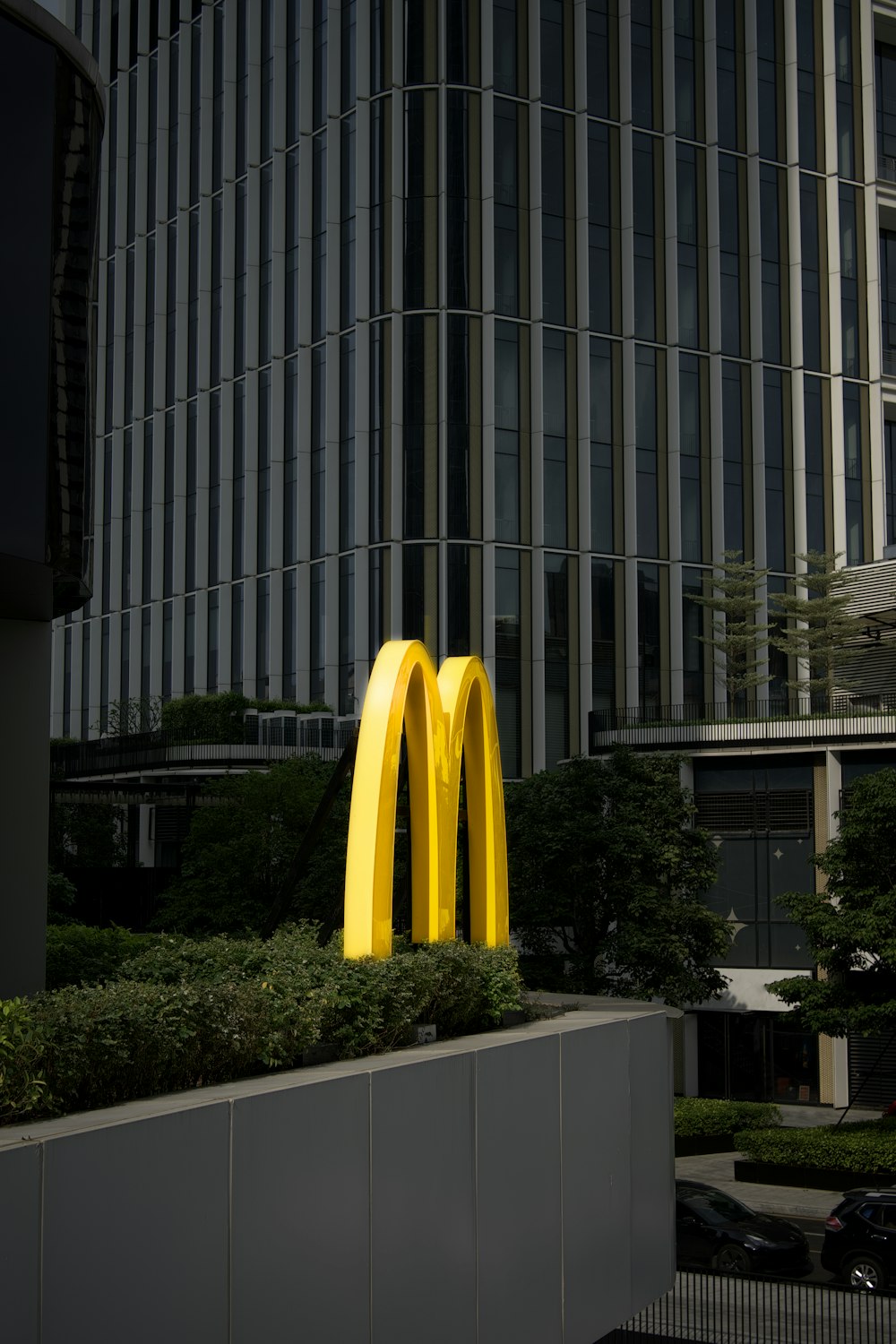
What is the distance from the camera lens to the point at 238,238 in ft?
218

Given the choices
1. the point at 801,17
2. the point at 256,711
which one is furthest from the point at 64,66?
the point at 801,17

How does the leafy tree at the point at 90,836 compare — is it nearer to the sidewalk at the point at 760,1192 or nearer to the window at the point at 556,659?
the window at the point at 556,659

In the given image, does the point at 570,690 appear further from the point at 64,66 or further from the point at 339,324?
the point at 64,66

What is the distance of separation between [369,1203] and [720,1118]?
107 feet

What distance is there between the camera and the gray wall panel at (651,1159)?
1389 cm

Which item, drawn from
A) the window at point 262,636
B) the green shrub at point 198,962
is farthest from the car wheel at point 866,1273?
the window at point 262,636

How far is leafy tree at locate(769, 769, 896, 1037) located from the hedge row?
22975 millimetres

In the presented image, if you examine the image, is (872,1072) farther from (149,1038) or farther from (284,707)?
(149,1038)

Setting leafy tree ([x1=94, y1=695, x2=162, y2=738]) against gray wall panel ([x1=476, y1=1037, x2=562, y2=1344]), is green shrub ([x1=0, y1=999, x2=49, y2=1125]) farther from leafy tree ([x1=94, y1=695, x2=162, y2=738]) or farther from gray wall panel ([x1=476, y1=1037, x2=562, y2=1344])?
leafy tree ([x1=94, y1=695, x2=162, y2=738])

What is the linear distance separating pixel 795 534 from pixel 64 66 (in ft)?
177

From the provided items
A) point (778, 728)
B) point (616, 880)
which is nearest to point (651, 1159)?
point (616, 880)

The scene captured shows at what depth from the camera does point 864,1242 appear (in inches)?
987

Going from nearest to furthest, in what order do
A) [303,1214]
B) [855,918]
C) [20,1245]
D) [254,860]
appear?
1. [20,1245]
2. [303,1214]
3. [855,918]
4. [254,860]

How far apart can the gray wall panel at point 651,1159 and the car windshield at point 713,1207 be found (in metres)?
12.0
